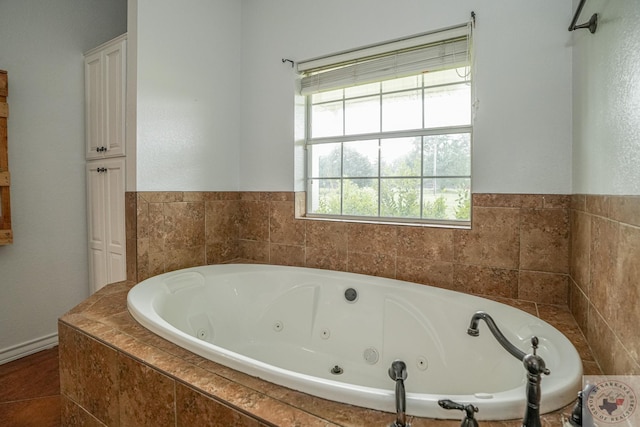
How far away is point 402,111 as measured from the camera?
2.18m

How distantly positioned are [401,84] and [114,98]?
1928 millimetres

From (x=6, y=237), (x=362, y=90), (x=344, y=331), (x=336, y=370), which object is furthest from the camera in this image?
(x=362, y=90)

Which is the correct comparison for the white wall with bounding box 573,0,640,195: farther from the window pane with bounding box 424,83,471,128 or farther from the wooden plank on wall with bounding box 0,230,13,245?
the wooden plank on wall with bounding box 0,230,13,245

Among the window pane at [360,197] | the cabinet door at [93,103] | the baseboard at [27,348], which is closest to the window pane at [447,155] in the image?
the window pane at [360,197]

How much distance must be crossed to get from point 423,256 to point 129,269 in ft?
6.15

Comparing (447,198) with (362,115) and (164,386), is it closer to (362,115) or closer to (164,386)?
(362,115)

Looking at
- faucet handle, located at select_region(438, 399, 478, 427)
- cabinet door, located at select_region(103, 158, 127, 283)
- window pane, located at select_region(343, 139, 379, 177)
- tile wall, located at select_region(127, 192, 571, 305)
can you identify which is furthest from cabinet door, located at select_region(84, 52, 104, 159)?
faucet handle, located at select_region(438, 399, 478, 427)

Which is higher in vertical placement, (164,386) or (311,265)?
(311,265)

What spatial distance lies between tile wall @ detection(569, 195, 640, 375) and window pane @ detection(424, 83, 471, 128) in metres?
0.80

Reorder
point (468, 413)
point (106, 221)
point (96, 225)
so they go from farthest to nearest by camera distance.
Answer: point (96, 225) < point (106, 221) < point (468, 413)

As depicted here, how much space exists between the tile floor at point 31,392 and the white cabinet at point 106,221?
1.92 ft

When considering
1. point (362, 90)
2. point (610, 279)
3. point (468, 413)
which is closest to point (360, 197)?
point (362, 90)

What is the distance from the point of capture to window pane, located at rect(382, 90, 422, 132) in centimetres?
213

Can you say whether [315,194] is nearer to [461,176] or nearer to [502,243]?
[461,176]
